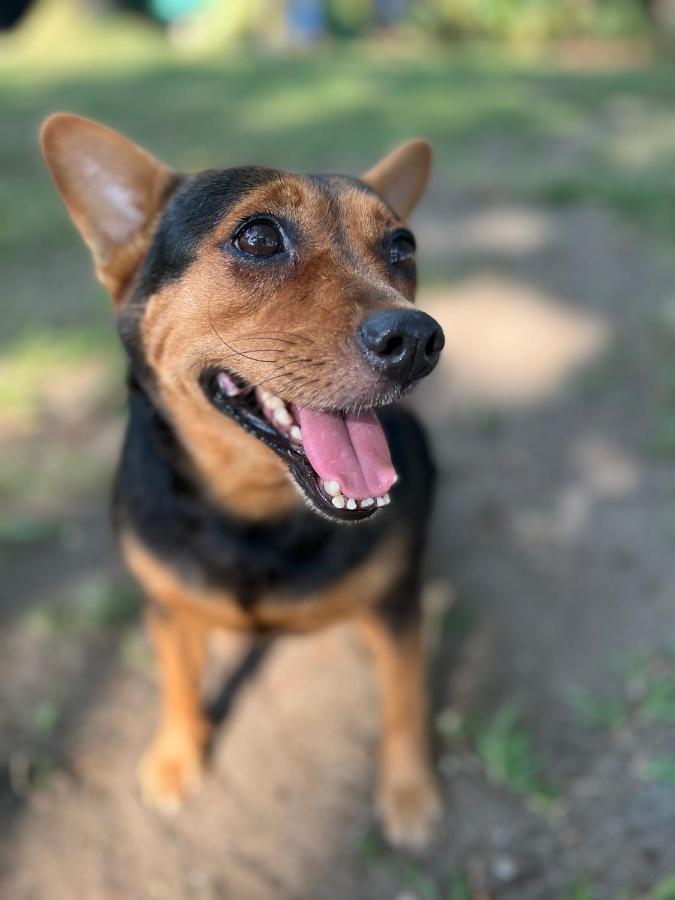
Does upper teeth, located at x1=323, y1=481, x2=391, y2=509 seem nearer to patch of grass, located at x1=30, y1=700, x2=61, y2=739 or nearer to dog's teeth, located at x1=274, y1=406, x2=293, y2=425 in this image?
dog's teeth, located at x1=274, y1=406, x2=293, y2=425

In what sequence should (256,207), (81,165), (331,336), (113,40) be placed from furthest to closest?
(113,40) < (81,165) < (256,207) < (331,336)

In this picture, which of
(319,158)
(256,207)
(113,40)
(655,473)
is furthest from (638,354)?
(113,40)

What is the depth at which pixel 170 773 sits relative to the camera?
3.22m

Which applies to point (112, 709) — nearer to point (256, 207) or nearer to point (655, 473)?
point (256, 207)

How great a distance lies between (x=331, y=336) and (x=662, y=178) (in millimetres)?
7915

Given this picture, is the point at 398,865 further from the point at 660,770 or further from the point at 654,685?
the point at 654,685

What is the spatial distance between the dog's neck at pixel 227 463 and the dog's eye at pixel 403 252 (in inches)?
29.2

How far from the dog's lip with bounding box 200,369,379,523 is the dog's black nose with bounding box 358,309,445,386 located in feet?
1.25

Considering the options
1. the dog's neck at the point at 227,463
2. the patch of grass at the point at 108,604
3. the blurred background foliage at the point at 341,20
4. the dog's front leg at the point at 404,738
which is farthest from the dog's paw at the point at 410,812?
the blurred background foliage at the point at 341,20

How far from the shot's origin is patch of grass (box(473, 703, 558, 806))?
313 cm

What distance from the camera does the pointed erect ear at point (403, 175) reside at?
3.09 meters

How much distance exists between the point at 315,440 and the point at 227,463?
1.22 ft

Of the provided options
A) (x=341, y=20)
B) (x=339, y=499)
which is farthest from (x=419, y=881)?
(x=341, y=20)

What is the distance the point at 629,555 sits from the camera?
4148 millimetres
